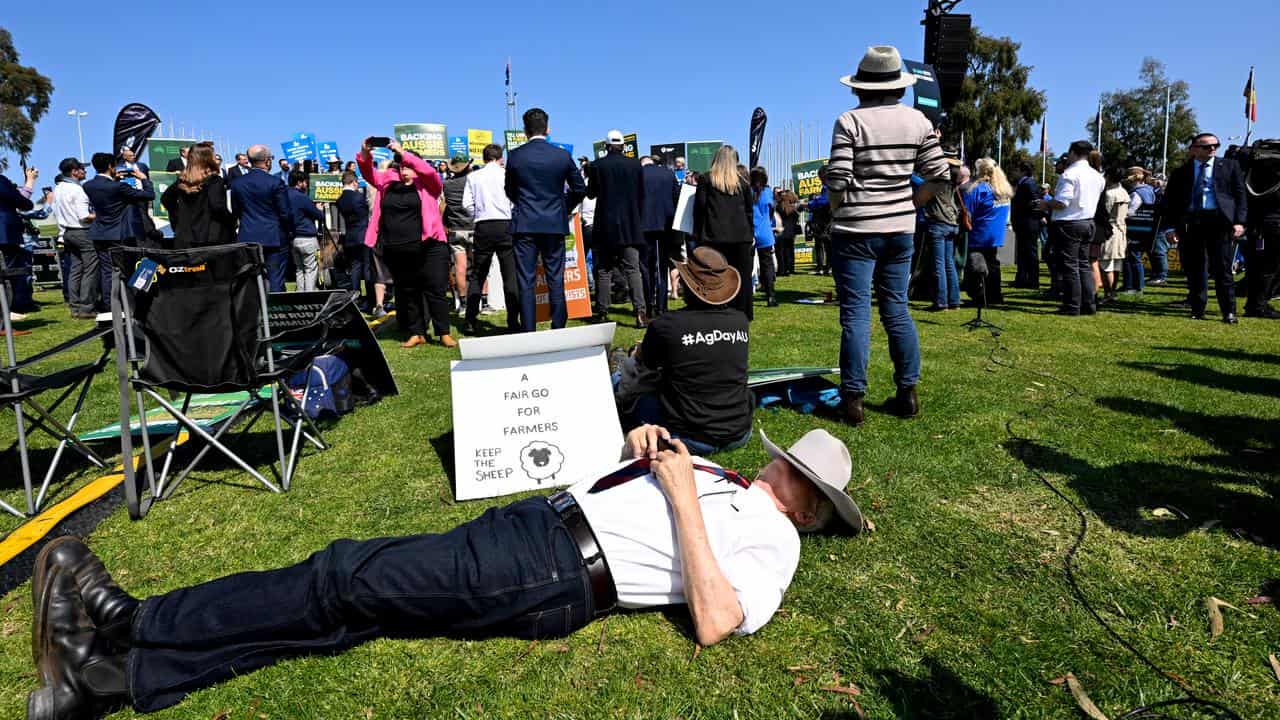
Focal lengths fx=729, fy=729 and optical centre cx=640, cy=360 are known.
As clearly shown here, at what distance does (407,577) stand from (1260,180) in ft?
34.4

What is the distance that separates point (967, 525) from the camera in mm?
3221

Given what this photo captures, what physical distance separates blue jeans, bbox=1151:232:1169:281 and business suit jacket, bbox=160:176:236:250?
48.5ft

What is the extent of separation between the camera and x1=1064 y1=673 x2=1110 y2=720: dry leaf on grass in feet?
6.58

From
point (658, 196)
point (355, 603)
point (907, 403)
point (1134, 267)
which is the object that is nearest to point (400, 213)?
point (658, 196)

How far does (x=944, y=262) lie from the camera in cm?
1002

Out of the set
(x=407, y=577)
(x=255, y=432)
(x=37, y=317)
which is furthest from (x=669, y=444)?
(x=37, y=317)

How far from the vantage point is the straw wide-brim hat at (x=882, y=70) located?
448 cm

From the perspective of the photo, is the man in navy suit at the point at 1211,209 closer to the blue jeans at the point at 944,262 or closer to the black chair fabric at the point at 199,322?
the blue jeans at the point at 944,262

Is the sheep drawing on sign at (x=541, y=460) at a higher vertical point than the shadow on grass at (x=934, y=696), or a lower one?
higher

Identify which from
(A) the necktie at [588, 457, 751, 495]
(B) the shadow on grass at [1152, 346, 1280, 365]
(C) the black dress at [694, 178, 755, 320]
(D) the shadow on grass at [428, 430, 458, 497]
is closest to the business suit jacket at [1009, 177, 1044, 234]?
(B) the shadow on grass at [1152, 346, 1280, 365]

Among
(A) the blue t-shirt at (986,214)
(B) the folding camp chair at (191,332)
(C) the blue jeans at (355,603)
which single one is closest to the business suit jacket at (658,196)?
(A) the blue t-shirt at (986,214)

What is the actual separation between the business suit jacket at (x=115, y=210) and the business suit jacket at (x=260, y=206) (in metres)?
2.52

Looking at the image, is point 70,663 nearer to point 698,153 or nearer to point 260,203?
point 260,203

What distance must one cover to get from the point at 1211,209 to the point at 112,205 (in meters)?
13.7
